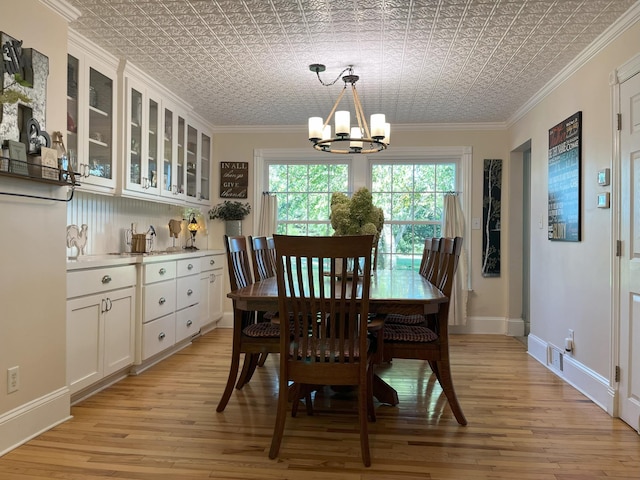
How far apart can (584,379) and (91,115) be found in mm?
3845

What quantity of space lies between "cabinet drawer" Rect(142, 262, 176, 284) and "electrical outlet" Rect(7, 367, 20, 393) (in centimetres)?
125

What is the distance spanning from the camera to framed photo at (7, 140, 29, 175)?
2.21 m

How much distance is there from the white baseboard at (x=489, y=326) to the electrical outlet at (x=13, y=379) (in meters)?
4.20

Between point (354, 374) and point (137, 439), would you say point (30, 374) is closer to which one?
point (137, 439)

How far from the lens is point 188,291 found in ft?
14.2

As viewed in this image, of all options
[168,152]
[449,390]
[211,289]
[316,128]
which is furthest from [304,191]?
[449,390]

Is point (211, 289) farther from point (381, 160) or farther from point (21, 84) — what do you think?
point (21, 84)

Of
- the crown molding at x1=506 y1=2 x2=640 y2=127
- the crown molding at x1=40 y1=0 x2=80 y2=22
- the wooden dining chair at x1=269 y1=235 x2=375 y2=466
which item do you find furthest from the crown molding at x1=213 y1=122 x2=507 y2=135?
the wooden dining chair at x1=269 y1=235 x2=375 y2=466

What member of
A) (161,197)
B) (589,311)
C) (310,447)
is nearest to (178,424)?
(310,447)

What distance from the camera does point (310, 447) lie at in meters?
2.30

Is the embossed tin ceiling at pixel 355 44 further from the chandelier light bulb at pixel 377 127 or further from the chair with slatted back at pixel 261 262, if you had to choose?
the chair with slatted back at pixel 261 262

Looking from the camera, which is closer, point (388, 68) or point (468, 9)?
point (468, 9)

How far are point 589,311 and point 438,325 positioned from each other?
1211mm

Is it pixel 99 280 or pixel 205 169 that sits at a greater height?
pixel 205 169
